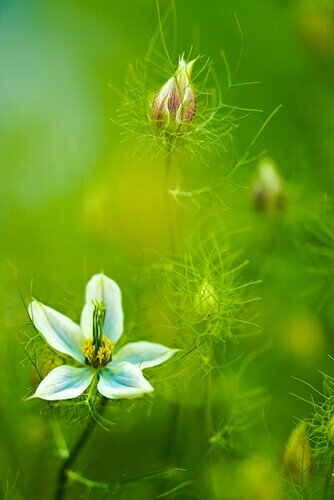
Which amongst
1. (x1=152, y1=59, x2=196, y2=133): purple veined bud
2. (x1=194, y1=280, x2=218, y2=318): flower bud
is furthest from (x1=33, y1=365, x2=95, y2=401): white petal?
(x1=152, y1=59, x2=196, y2=133): purple veined bud

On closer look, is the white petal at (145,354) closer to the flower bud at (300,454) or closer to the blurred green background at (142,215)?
the blurred green background at (142,215)

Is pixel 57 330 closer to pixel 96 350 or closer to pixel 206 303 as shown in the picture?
pixel 96 350

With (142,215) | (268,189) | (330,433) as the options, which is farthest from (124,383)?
(142,215)

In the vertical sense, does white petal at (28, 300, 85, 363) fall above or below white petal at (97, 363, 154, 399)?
above

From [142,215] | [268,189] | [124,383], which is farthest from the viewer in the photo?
[142,215]

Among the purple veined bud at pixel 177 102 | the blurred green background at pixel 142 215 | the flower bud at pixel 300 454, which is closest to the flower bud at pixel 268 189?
the blurred green background at pixel 142 215

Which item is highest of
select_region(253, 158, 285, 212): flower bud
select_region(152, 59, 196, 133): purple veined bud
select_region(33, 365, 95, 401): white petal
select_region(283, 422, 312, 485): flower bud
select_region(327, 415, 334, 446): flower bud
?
select_region(152, 59, 196, 133): purple veined bud

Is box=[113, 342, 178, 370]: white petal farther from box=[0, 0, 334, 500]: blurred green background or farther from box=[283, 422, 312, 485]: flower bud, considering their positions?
box=[283, 422, 312, 485]: flower bud

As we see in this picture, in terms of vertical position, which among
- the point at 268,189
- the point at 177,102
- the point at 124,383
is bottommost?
the point at 124,383
